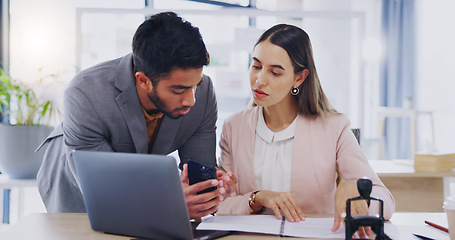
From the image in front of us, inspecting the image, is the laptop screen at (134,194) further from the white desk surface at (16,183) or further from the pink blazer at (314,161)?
the white desk surface at (16,183)

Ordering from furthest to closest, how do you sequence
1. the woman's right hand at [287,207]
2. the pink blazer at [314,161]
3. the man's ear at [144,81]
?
1. the pink blazer at [314,161]
2. the man's ear at [144,81]
3. the woman's right hand at [287,207]

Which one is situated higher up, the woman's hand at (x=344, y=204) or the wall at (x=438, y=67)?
the wall at (x=438, y=67)

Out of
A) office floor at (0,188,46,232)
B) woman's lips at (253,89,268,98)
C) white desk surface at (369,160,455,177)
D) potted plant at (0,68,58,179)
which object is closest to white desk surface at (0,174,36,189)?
potted plant at (0,68,58,179)

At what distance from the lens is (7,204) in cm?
395

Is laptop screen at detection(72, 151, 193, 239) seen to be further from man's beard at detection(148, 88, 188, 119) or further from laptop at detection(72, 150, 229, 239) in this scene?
man's beard at detection(148, 88, 188, 119)

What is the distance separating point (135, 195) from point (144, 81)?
18.1 inches

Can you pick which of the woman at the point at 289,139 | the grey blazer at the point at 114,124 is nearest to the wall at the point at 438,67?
the woman at the point at 289,139

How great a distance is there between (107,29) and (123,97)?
6.30 ft

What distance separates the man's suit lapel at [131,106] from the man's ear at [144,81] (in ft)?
0.23

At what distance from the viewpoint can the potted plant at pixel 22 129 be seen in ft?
9.44

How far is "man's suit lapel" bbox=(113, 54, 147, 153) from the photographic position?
153 centimetres

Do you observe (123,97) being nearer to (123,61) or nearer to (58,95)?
(123,61)

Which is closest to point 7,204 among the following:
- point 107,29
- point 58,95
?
point 58,95

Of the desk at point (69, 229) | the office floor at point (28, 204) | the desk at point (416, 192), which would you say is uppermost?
the desk at point (69, 229)
